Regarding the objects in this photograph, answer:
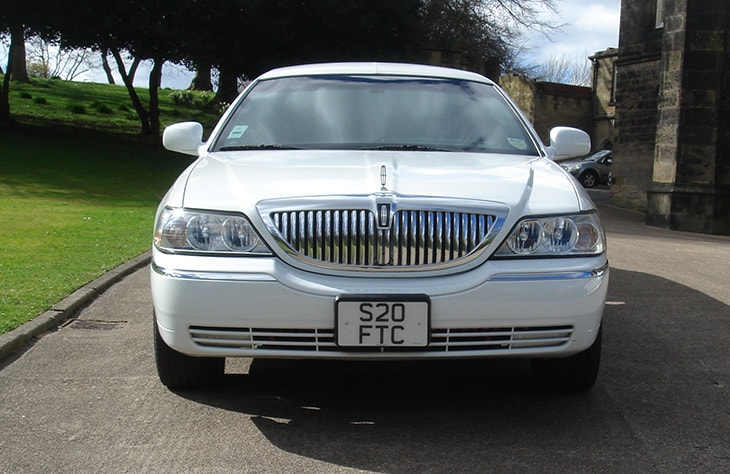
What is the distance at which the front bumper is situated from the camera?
3.54 meters

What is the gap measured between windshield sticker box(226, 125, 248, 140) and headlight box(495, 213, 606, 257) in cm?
191

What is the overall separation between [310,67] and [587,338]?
9.46 ft

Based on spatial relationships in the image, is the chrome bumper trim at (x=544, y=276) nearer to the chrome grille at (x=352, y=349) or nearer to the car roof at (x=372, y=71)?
the chrome grille at (x=352, y=349)

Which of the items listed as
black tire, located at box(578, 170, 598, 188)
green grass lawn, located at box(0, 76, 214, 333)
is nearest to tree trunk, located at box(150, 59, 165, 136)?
green grass lawn, located at box(0, 76, 214, 333)

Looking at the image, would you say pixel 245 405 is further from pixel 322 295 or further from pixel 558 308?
pixel 558 308

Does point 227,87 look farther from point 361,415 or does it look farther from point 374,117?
point 361,415

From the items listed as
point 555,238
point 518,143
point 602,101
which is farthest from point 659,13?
point 602,101

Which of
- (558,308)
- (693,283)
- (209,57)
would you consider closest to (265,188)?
(558,308)

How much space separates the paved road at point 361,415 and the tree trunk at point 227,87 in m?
23.2

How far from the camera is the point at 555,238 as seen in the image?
148 inches

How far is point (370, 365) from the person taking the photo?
4.95m

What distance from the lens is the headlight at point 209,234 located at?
3662 mm

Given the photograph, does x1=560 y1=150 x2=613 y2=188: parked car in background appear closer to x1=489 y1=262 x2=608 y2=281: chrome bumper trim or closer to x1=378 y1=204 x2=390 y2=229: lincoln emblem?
x1=489 y1=262 x2=608 y2=281: chrome bumper trim

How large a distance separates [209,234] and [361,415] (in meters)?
1.12
